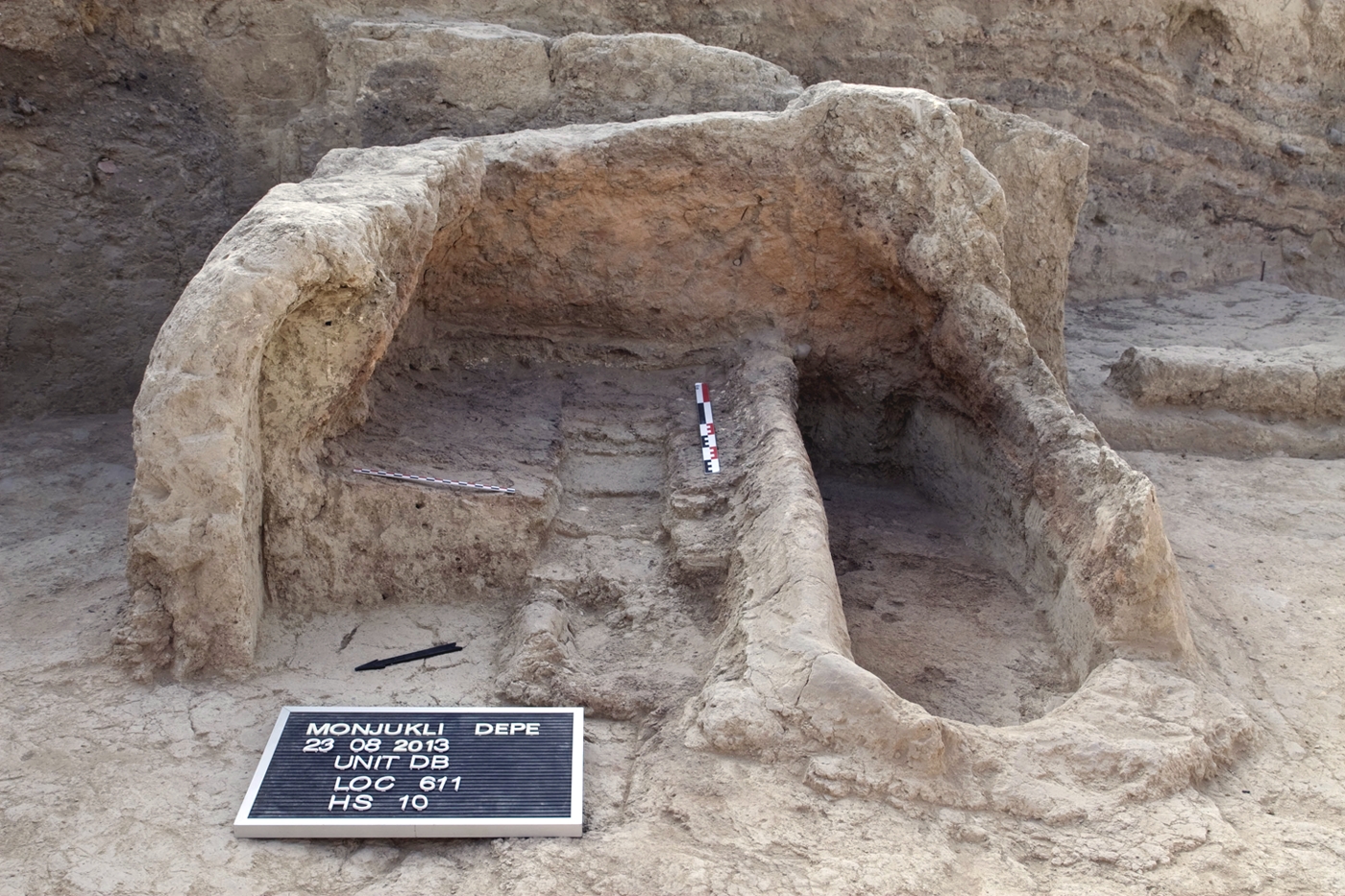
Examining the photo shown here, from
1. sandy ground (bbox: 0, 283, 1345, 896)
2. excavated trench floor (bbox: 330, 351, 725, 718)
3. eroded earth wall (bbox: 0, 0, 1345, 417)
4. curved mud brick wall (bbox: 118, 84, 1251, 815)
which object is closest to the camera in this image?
sandy ground (bbox: 0, 283, 1345, 896)

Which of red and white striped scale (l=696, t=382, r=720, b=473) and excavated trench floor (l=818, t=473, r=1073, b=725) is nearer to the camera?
excavated trench floor (l=818, t=473, r=1073, b=725)

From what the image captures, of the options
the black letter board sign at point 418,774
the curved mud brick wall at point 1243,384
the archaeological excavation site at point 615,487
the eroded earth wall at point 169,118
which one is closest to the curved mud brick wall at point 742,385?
the archaeological excavation site at point 615,487

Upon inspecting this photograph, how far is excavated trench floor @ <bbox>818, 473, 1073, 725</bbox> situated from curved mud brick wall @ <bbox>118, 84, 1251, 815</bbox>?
107 millimetres

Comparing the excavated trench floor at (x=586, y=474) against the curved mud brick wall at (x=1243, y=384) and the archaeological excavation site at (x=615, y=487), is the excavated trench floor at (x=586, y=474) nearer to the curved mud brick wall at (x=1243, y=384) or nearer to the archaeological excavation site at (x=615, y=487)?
the archaeological excavation site at (x=615, y=487)

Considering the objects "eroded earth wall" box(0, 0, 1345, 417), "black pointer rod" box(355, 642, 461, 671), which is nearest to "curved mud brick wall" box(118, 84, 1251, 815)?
"black pointer rod" box(355, 642, 461, 671)

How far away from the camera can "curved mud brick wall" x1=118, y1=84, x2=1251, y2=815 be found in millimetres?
3062

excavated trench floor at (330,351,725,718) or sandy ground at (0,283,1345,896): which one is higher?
excavated trench floor at (330,351,725,718)

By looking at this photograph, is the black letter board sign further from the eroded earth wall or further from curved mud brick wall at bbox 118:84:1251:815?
the eroded earth wall

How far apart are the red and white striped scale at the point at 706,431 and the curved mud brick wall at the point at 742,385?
4.3 inches

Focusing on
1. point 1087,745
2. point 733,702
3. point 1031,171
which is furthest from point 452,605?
point 1031,171

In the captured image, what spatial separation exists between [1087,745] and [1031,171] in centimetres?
286

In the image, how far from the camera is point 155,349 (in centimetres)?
317

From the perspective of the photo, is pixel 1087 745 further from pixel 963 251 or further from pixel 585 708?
pixel 963 251

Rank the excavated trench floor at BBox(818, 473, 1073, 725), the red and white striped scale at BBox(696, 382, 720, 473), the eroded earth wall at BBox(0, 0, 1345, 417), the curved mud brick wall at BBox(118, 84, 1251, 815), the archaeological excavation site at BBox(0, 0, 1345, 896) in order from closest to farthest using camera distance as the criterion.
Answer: the archaeological excavation site at BBox(0, 0, 1345, 896) → the curved mud brick wall at BBox(118, 84, 1251, 815) → the excavated trench floor at BBox(818, 473, 1073, 725) → the red and white striped scale at BBox(696, 382, 720, 473) → the eroded earth wall at BBox(0, 0, 1345, 417)
